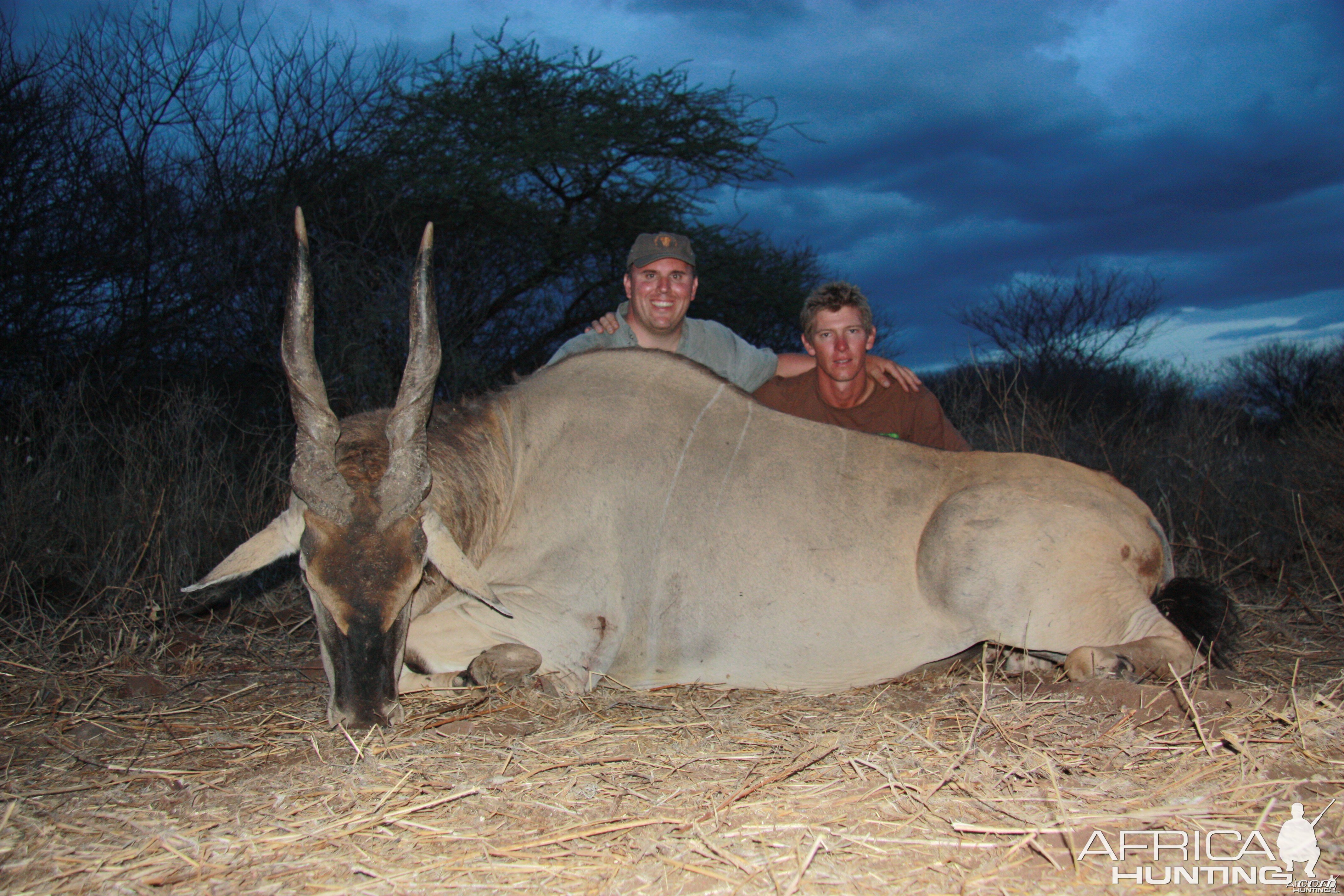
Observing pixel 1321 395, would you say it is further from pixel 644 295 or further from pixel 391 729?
pixel 391 729

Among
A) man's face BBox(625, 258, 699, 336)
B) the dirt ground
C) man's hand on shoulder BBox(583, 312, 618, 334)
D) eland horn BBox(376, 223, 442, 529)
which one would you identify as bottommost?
the dirt ground

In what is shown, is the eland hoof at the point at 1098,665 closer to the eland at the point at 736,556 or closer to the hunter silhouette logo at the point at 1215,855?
the eland at the point at 736,556

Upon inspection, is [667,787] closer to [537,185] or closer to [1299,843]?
[1299,843]

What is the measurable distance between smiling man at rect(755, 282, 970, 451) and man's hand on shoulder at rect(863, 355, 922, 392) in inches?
1.4

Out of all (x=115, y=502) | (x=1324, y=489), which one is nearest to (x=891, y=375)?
(x=1324, y=489)

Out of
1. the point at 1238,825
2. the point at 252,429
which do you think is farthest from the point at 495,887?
the point at 252,429

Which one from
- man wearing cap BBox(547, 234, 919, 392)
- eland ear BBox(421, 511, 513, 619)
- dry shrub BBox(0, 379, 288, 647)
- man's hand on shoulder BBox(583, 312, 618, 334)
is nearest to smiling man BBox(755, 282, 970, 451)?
man wearing cap BBox(547, 234, 919, 392)

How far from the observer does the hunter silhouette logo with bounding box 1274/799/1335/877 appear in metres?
1.83

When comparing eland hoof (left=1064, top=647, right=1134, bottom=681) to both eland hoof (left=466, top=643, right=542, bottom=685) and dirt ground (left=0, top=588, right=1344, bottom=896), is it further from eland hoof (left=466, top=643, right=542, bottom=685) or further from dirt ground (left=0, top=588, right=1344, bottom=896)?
eland hoof (left=466, top=643, right=542, bottom=685)

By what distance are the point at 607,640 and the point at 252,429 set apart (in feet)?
19.8

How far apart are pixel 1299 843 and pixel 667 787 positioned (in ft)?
4.55

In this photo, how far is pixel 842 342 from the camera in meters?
4.64

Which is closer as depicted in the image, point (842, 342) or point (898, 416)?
point (842, 342)

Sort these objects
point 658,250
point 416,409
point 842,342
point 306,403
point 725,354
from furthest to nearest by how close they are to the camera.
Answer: point 725,354
point 658,250
point 842,342
point 416,409
point 306,403
